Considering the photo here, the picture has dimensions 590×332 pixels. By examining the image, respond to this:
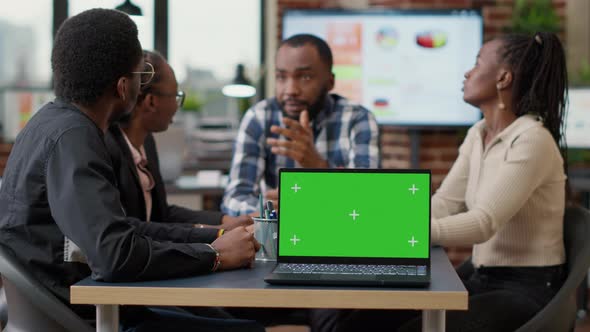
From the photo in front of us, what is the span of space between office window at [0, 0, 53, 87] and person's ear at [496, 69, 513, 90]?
4543mm

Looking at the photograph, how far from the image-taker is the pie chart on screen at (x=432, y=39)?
5062mm

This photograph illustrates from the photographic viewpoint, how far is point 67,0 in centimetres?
625

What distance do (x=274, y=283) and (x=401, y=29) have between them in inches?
145

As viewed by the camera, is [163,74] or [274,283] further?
[163,74]

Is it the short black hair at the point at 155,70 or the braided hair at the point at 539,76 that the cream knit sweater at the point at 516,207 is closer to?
the braided hair at the point at 539,76

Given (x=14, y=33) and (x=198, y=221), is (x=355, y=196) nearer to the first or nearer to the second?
(x=198, y=221)

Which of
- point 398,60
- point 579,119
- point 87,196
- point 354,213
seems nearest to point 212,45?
point 398,60

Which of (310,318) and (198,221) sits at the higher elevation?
(198,221)

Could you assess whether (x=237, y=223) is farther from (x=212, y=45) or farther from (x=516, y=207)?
(x=212, y=45)

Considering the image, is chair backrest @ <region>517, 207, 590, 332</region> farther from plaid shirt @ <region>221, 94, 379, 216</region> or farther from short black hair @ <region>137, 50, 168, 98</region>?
short black hair @ <region>137, 50, 168, 98</region>

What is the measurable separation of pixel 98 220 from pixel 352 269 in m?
0.52

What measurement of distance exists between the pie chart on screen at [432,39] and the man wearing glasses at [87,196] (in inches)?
133

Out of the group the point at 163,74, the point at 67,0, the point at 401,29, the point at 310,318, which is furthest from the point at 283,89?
the point at 67,0

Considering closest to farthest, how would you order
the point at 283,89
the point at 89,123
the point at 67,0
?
the point at 89,123 → the point at 283,89 → the point at 67,0
